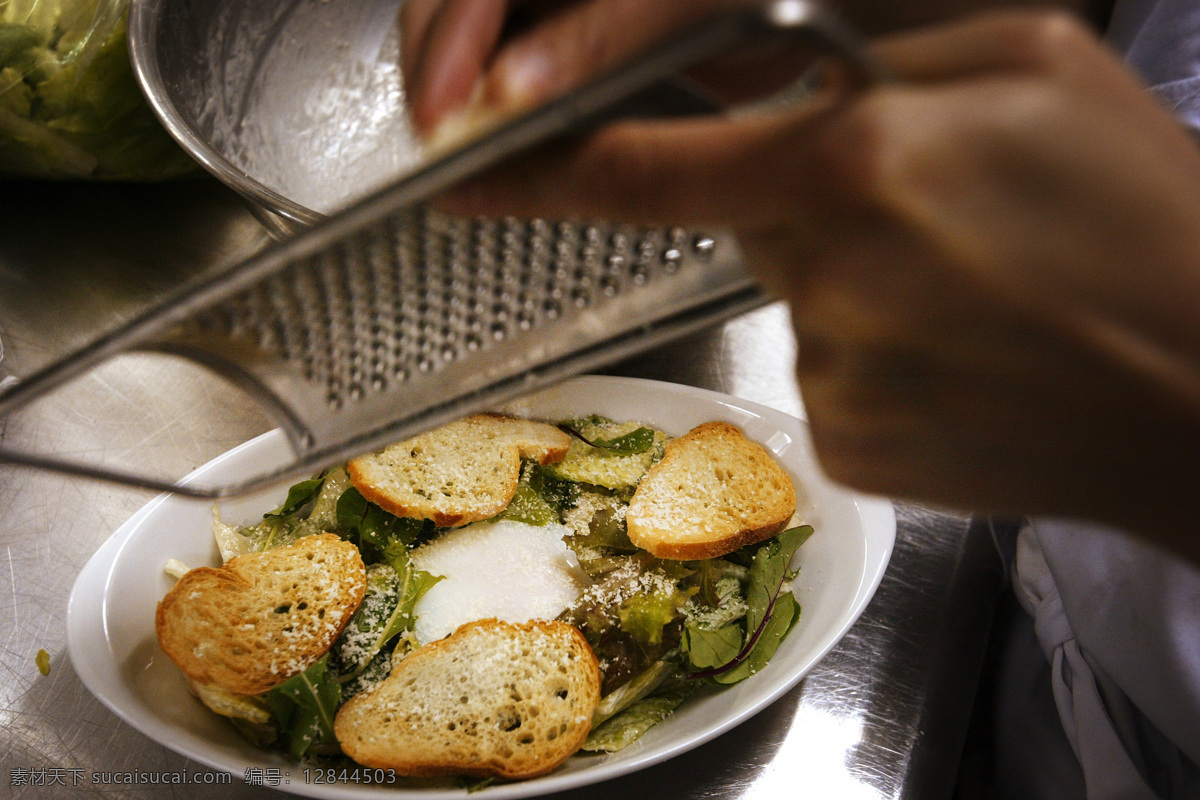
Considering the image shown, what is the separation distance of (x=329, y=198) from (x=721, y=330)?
64 centimetres

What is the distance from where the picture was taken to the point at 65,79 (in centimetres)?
118

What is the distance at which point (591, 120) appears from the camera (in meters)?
0.33

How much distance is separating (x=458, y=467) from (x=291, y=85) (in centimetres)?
79

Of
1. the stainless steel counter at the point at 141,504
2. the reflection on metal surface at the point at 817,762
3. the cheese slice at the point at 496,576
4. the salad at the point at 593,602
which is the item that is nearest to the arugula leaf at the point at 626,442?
the salad at the point at 593,602

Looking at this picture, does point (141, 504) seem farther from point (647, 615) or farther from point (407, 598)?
point (647, 615)

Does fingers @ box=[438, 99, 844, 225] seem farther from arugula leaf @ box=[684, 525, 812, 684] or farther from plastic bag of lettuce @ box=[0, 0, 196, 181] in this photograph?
plastic bag of lettuce @ box=[0, 0, 196, 181]

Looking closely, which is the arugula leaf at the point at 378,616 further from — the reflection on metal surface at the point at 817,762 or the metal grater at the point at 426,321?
the reflection on metal surface at the point at 817,762

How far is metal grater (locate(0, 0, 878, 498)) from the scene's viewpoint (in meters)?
0.47

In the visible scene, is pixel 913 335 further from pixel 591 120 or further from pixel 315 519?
pixel 315 519

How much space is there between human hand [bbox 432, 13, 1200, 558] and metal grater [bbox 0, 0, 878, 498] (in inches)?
4.3

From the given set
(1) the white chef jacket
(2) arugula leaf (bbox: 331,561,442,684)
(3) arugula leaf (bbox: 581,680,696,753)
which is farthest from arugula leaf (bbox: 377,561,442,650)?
(1) the white chef jacket

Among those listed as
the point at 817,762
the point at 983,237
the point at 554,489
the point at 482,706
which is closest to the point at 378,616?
the point at 482,706

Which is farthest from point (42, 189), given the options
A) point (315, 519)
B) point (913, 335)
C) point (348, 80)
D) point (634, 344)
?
point (913, 335)

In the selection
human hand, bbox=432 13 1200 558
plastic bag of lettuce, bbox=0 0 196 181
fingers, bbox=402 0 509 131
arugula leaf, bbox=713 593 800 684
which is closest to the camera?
human hand, bbox=432 13 1200 558
